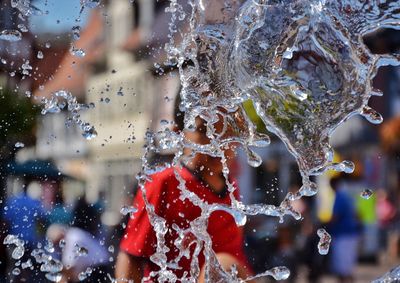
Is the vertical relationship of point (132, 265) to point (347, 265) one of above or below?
above

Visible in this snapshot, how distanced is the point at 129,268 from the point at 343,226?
3375mm

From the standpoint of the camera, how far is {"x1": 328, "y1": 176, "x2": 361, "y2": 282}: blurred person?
5305 millimetres

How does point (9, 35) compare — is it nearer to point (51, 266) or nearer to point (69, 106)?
point (69, 106)

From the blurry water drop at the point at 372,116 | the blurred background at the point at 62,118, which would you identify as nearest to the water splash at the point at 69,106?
the blurred background at the point at 62,118

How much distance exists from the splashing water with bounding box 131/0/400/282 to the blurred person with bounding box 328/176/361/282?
316 centimetres

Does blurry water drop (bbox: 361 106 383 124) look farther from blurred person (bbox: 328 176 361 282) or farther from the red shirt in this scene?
blurred person (bbox: 328 176 361 282)

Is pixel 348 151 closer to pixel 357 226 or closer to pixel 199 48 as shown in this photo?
pixel 357 226

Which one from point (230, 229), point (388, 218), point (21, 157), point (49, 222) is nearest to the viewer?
point (230, 229)

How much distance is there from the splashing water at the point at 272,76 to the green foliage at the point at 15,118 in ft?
2.04

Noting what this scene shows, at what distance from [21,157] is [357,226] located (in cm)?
304

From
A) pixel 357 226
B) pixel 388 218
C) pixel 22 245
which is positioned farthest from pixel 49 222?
pixel 388 218

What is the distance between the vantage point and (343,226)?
5.33 m

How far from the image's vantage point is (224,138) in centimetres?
220

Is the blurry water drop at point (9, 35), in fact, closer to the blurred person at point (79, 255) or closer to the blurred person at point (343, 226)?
the blurred person at point (79, 255)
